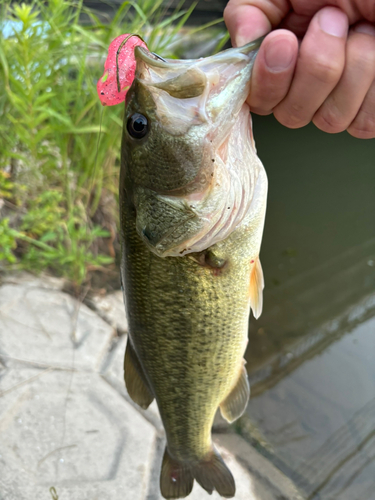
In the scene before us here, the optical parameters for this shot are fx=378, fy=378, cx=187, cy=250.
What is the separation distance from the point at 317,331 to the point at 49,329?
6.69ft

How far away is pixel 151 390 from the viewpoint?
4.20 ft

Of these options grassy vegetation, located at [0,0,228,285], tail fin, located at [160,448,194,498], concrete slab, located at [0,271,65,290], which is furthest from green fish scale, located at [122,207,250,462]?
concrete slab, located at [0,271,65,290]

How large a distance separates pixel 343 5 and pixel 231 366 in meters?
1.03

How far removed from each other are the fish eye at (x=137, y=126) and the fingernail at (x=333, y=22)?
445mm

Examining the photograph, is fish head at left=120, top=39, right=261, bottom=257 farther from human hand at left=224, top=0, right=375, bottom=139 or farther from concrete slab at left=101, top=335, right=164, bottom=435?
concrete slab at left=101, top=335, right=164, bottom=435

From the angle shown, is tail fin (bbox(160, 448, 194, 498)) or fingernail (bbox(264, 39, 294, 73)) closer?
fingernail (bbox(264, 39, 294, 73))

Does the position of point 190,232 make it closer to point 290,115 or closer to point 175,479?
point 290,115

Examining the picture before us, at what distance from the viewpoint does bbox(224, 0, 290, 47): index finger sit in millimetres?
991

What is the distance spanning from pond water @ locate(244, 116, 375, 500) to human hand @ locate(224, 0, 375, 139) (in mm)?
1928

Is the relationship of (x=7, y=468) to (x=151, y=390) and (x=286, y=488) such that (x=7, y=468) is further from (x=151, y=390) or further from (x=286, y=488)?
(x=286, y=488)

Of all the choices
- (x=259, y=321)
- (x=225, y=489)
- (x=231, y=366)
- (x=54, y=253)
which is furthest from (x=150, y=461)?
(x=259, y=321)

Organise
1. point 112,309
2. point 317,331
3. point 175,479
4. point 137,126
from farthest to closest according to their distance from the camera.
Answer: point 317,331
point 112,309
point 175,479
point 137,126

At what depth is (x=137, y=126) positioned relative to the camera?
0.93 metres

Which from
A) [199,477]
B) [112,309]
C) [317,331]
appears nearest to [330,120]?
[199,477]
